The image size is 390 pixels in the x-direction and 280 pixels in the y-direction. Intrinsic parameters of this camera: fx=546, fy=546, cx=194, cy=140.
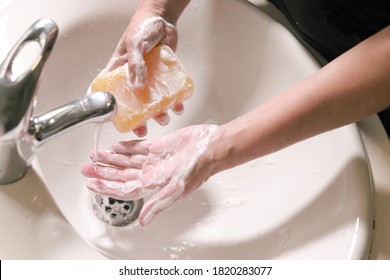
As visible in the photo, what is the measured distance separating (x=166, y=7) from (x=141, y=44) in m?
0.10

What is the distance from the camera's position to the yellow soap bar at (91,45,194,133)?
68cm

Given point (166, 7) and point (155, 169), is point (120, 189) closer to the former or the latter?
point (155, 169)

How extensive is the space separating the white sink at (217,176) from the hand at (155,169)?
0.07 meters

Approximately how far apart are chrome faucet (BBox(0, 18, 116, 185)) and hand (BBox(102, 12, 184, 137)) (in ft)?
0.44

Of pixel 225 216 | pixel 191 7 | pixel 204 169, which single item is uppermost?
pixel 191 7

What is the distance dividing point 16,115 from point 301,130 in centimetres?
32

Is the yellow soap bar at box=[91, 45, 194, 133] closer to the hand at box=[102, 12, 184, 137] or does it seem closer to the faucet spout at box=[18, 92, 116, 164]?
the hand at box=[102, 12, 184, 137]

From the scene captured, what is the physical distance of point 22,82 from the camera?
0.55m

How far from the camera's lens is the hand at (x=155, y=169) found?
659mm

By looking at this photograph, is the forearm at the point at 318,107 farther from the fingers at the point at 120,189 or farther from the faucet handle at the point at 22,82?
the faucet handle at the point at 22,82

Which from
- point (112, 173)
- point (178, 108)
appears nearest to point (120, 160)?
point (112, 173)
